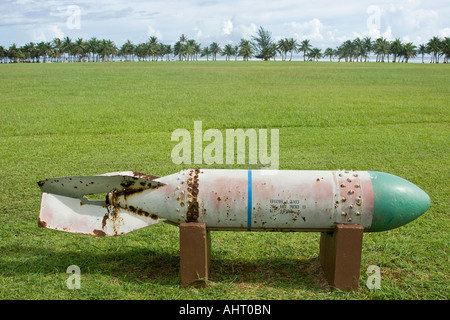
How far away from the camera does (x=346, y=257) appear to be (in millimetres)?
3619

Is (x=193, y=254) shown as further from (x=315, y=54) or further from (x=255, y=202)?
(x=315, y=54)

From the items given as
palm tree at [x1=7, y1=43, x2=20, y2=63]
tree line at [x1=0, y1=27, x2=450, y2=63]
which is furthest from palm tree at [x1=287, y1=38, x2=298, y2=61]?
palm tree at [x1=7, y1=43, x2=20, y2=63]

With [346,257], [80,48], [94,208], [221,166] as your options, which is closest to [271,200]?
[346,257]

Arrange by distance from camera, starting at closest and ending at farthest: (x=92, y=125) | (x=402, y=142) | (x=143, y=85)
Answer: (x=402, y=142) < (x=92, y=125) < (x=143, y=85)

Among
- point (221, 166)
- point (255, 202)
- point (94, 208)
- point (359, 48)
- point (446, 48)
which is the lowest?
point (221, 166)

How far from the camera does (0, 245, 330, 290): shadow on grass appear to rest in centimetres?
384

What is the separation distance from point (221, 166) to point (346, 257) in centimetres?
417

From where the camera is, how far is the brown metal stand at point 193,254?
3.62 meters

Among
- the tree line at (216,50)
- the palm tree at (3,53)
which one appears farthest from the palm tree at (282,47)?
the palm tree at (3,53)

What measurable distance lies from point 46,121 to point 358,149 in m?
8.40

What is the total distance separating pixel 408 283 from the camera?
3.79 meters

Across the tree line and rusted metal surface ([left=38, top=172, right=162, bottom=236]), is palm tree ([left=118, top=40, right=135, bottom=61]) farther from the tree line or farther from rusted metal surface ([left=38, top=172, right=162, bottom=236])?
rusted metal surface ([left=38, top=172, right=162, bottom=236])
